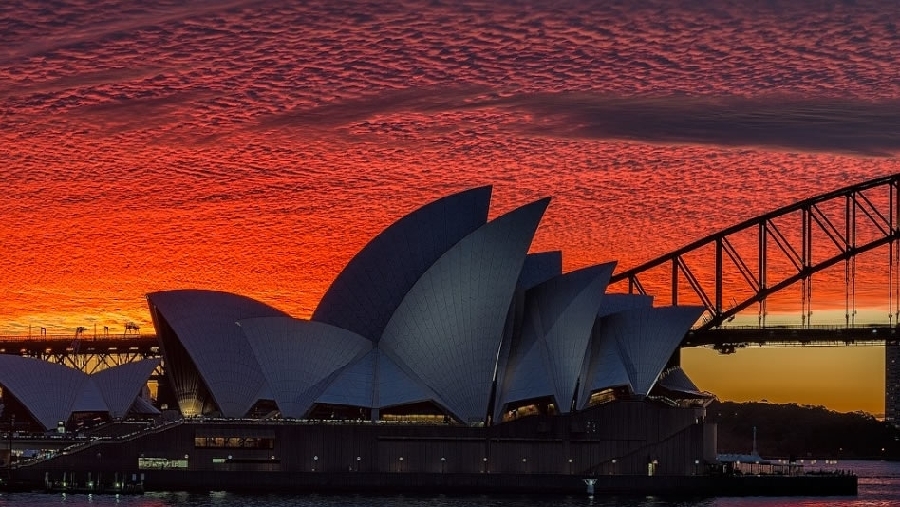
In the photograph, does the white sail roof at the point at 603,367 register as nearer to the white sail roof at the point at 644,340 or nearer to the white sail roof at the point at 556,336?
the white sail roof at the point at 644,340

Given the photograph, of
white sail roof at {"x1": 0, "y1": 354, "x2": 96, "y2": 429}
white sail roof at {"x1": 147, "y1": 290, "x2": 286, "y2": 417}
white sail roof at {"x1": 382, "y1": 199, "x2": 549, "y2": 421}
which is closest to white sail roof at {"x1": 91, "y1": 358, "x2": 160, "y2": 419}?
white sail roof at {"x1": 0, "y1": 354, "x2": 96, "y2": 429}

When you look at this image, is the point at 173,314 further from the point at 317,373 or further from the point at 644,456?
the point at 644,456

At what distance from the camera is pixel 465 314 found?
90562 millimetres

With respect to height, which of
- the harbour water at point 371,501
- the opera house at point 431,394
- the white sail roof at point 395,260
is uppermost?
the white sail roof at point 395,260

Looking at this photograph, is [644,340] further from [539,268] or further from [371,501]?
[371,501]

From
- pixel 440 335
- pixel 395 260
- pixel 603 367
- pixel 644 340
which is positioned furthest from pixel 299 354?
pixel 644 340

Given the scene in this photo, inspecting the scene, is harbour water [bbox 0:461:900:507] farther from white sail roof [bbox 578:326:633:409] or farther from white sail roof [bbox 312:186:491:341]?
white sail roof [bbox 312:186:491:341]

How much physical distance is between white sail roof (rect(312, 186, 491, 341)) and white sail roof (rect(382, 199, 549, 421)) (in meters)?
1.88

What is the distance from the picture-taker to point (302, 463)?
92938 millimetres

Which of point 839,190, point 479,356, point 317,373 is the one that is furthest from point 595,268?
point 839,190

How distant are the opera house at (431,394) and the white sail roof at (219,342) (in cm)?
150

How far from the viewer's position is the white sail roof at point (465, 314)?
87.9 m

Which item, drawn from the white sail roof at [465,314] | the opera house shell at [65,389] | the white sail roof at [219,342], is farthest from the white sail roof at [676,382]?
the opera house shell at [65,389]

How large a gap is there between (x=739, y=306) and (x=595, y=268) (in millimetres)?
43077
